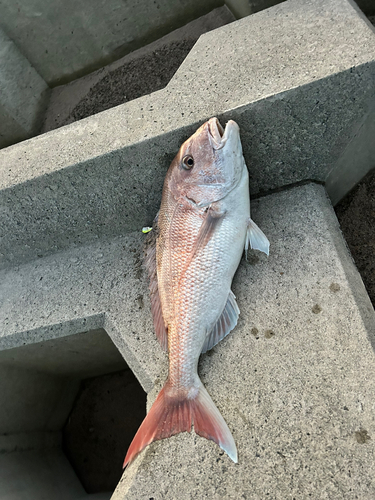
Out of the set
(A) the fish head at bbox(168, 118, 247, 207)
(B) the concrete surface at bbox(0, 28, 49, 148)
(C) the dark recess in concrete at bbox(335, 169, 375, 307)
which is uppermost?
(B) the concrete surface at bbox(0, 28, 49, 148)

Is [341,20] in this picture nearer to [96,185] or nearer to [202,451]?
[96,185]

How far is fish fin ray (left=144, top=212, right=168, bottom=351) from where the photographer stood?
151 cm

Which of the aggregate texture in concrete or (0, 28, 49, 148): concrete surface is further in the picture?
(0, 28, 49, 148): concrete surface

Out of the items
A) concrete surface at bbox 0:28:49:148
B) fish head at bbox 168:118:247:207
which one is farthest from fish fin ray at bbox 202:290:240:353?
concrete surface at bbox 0:28:49:148

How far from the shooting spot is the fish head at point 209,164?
54.0 inches

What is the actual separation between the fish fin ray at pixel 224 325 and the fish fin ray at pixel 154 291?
0.20 m

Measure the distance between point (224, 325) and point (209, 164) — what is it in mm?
721

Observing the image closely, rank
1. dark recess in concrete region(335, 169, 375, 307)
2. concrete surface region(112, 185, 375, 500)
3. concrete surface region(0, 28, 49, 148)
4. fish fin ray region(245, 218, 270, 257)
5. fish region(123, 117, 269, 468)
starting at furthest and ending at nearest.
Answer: concrete surface region(0, 28, 49, 148) < dark recess in concrete region(335, 169, 375, 307) < fish fin ray region(245, 218, 270, 257) < fish region(123, 117, 269, 468) < concrete surface region(112, 185, 375, 500)

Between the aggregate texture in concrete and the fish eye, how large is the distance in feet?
0.52

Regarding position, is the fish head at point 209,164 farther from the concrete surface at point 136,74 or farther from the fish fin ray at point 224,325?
the concrete surface at point 136,74

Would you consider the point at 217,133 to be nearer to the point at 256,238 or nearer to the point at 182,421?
the point at 256,238

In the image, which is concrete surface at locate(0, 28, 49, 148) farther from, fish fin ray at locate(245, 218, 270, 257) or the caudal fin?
the caudal fin

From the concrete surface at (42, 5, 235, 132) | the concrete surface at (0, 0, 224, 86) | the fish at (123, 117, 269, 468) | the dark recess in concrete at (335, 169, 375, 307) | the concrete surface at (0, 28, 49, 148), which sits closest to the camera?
the fish at (123, 117, 269, 468)

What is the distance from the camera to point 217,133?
137 cm
